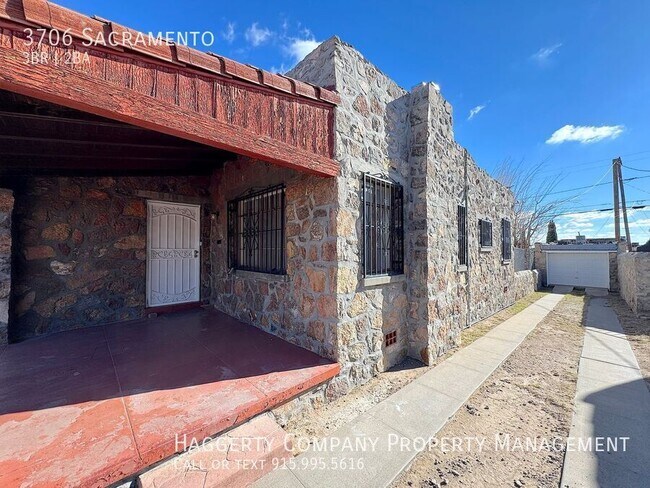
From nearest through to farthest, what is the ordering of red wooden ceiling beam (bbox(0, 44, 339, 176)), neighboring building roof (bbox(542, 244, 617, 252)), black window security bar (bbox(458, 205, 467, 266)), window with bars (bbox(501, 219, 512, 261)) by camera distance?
red wooden ceiling beam (bbox(0, 44, 339, 176))
black window security bar (bbox(458, 205, 467, 266))
window with bars (bbox(501, 219, 512, 261))
neighboring building roof (bbox(542, 244, 617, 252))

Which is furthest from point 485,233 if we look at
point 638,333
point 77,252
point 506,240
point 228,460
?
point 77,252

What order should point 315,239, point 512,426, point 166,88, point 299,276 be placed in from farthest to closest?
point 299,276
point 315,239
point 512,426
point 166,88

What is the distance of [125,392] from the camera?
7.74 ft

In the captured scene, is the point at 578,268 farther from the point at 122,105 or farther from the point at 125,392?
the point at 122,105

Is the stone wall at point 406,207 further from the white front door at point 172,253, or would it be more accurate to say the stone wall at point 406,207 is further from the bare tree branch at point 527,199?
the bare tree branch at point 527,199

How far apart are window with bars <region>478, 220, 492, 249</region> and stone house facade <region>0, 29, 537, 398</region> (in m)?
2.94

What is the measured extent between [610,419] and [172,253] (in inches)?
255

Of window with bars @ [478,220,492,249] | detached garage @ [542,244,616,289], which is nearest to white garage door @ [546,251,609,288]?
detached garage @ [542,244,616,289]

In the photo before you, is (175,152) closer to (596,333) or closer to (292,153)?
(292,153)

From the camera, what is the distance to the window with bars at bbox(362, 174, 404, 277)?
3322 millimetres

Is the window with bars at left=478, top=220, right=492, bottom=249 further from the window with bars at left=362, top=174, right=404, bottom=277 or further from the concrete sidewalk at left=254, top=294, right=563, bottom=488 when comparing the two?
the window with bars at left=362, top=174, right=404, bottom=277

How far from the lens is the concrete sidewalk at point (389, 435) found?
74.0 inches

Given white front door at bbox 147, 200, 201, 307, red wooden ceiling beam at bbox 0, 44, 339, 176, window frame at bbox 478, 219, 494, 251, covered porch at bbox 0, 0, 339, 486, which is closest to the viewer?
red wooden ceiling beam at bbox 0, 44, 339, 176

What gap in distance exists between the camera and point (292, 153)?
8.34 feet
